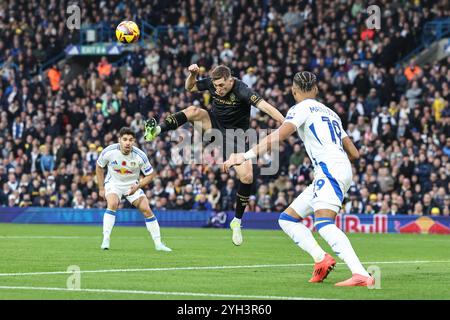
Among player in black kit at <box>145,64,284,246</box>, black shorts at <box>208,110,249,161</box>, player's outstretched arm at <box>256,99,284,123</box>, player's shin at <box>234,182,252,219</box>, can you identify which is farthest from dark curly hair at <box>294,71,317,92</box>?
player's shin at <box>234,182,252,219</box>

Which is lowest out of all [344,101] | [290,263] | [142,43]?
[290,263]

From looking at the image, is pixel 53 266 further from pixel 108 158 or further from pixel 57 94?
pixel 57 94

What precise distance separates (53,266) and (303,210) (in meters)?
4.24

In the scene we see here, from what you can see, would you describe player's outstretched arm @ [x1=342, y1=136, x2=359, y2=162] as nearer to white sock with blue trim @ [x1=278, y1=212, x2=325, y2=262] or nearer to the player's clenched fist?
white sock with blue trim @ [x1=278, y1=212, x2=325, y2=262]

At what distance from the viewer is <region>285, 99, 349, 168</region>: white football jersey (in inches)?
480

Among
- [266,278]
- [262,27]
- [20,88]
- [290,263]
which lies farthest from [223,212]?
[266,278]

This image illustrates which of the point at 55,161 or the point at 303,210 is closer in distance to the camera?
the point at 303,210

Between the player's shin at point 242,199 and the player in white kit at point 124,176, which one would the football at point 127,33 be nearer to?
the player in white kit at point 124,176

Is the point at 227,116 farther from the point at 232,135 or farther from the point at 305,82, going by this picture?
the point at 305,82

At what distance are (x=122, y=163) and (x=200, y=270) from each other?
21.8 feet

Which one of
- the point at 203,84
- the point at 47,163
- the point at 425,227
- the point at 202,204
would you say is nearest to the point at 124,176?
the point at 203,84

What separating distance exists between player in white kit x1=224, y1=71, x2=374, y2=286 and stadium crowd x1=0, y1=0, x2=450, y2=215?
1787cm

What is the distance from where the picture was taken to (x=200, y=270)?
46.8 feet

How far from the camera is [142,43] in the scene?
136ft
